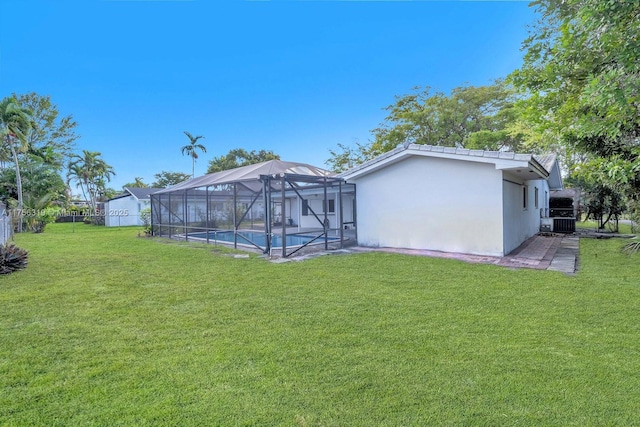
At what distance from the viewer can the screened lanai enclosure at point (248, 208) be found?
1037cm

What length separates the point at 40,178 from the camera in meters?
25.2

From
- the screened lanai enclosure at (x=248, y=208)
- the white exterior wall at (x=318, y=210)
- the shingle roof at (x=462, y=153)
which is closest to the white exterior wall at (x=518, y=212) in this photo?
the shingle roof at (x=462, y=153)

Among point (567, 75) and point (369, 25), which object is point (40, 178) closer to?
point (369, 25)

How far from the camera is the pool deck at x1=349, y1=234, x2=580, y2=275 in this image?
7.49 meters

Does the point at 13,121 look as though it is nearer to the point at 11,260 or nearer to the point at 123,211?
the point at 123,211

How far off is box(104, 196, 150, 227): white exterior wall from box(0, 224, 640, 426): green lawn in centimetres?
2552

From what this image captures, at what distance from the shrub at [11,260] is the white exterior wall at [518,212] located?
12.2 m

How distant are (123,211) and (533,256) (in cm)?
3102

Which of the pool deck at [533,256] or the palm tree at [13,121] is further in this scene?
the palm tree at [13,121]

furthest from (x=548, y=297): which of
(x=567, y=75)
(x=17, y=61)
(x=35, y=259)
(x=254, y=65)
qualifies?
(x=17, y=61)

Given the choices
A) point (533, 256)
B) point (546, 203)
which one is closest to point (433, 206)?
point (533, 256)

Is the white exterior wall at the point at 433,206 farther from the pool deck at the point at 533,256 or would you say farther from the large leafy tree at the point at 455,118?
the large leafy tree at the point at 455,118

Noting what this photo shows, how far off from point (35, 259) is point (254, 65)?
48.4ft

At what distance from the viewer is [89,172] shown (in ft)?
114
